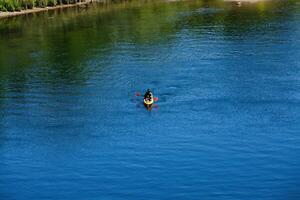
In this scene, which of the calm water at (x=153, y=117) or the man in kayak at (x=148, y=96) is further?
the man in kayak at (x=148, y=96)

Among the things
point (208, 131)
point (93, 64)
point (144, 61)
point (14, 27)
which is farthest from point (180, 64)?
point (14, 27)

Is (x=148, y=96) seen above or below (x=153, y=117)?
above

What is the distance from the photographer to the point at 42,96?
4464 inches

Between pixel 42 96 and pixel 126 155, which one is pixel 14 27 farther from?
pixel 126 155

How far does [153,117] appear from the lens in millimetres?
100938

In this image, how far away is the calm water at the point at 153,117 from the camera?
80.0 metres

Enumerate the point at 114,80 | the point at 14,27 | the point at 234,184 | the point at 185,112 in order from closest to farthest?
the point at 234,184 < the point at 185,112 < the point at 114,80 < the point at 14,27

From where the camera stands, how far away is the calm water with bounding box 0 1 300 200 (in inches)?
3150

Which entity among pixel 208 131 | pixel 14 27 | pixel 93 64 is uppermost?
pixel 14 27

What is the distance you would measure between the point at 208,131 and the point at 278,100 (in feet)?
58.7

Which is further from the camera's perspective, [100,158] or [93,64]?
[93,64]

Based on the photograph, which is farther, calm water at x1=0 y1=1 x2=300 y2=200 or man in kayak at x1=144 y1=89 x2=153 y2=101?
man in kayak at x1=144 y1=89 x2=153 y2=101

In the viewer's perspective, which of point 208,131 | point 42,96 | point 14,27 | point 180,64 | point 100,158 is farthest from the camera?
point 14,27

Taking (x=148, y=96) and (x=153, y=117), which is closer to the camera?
(x=153, y=117)
